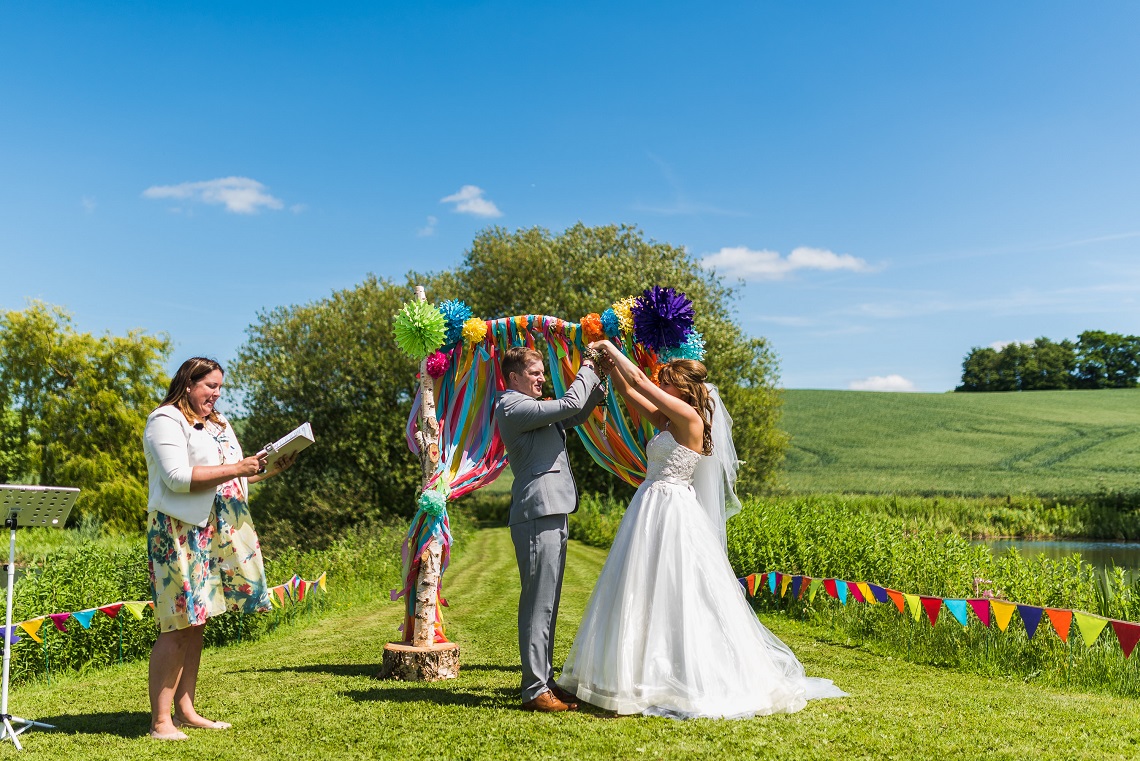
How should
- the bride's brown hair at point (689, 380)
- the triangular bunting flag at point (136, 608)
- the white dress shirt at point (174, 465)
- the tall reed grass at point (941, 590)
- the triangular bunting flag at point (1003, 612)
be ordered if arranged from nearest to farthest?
the white dress shirt at point (174, 465) < the bride's brown hair at point (689, 380) < the triangular bunting flag at point (1003, 612) < the tall reed grass at point (941, 590) < the triangular bunting flag at point (136, 608)

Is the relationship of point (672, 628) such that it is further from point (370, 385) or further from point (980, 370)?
point (980, 370)

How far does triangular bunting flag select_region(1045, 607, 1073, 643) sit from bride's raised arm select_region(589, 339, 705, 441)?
324cm

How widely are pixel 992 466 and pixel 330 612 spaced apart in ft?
117

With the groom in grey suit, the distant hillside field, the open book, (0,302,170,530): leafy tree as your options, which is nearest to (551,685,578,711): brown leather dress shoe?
the groom in grey suit

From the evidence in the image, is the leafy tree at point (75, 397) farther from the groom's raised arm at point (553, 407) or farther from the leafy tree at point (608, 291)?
the groom's raised arm at point (553, 407)

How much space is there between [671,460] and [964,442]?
144ft

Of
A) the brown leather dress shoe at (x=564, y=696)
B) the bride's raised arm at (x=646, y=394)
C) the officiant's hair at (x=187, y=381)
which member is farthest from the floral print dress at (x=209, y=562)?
the bride's raised arm at (x=646, y=394)

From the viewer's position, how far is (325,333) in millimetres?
24781

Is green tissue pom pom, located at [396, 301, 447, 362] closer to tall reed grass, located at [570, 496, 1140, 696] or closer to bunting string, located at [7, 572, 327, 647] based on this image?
bunting string, located at [7, 572, 327, 647]

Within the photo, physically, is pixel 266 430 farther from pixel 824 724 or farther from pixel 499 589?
pixel 824 724

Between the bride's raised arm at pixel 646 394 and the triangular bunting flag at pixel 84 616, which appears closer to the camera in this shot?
the bride's raised arm at pixel 646 394

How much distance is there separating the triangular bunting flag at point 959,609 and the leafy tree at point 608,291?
18497 mm

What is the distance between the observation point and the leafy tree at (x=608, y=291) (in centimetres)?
2653

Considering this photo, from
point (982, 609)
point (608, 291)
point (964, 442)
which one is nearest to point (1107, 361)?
point (964, 442)
